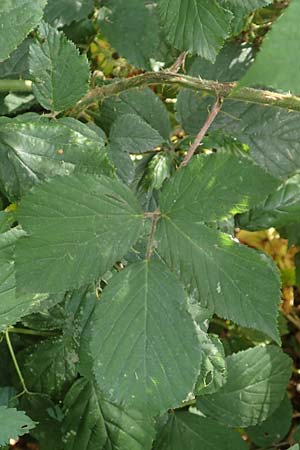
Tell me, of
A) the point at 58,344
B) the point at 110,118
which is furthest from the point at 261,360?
the point at 110,118

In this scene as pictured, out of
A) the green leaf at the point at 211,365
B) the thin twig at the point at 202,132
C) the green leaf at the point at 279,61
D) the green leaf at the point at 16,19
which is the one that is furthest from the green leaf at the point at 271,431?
the green leaf at the point at 279,61

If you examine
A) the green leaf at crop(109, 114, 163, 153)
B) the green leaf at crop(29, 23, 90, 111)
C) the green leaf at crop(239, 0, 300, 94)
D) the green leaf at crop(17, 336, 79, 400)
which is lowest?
the green leaf at crop(17, 336, 79, 400)

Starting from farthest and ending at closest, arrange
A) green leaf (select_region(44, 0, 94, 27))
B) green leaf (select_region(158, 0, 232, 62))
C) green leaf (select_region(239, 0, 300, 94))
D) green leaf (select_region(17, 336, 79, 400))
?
green leaf (select_region(44, 0, 94, 27)) → green leaf (select_region(17, 336, 79, 400)) → green leaf (select_region(158, 0, 232, 62)) → green leaf (select_region(239, 0, 300, 94))

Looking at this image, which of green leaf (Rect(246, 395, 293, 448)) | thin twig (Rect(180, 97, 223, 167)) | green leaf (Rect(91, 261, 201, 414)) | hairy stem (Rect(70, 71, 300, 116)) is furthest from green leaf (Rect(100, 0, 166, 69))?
green leaf (Rect(246, 395, 293, 448))

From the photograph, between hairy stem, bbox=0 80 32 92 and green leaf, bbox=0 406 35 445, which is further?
hairy stem, bbox=0 80 32 92

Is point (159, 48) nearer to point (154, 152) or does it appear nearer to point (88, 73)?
point (154, 152)

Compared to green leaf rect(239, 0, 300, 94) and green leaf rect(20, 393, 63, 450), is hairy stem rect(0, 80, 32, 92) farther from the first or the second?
green leaf rect(239, 0, 300, 94)

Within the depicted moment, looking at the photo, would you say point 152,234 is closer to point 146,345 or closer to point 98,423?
point 146,345
